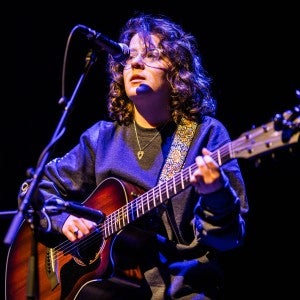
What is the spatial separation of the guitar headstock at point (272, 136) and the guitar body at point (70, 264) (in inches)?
30.9

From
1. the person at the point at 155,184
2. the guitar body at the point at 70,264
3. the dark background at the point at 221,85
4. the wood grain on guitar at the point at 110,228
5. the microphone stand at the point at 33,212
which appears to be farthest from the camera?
the dark background at the point at 221,85

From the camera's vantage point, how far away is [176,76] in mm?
3203

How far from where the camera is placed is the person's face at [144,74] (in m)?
3.01

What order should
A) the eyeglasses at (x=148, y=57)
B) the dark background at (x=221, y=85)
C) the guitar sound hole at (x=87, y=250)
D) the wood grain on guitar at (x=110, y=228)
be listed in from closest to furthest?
the wood grain on guitar at (x=110, y=228), the guitar sound hole at (x=87, y=250), the eyeglasses at (x=148, y=57), the dark background at (x=221, y=85)

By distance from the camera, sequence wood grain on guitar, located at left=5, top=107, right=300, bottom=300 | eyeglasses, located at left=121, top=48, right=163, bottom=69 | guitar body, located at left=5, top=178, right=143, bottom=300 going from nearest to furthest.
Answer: wood grain on guitar, located at left=5, top=107, right=300, bottom=300 → guitar body, located at left=5, top=178, right=143, bottom=300 → eyeglasses, located at left=121, top=48, right=163, bottom=69

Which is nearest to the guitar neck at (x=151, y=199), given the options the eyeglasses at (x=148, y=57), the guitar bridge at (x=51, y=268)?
the guitar bridge at (x=51, y=268)

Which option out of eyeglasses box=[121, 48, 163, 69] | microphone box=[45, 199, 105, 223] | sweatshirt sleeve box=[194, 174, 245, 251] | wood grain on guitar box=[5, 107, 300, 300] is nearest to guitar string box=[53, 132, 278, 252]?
wood grain on guitar box=[5, 107, 300, 300]

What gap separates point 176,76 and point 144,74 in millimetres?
277

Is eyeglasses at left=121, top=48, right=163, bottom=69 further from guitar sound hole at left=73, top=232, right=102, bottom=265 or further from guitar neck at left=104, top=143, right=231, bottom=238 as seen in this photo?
guitar sound hole at left=73, top=232, right=102, bottom=265

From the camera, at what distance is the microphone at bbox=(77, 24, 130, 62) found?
2334 mm

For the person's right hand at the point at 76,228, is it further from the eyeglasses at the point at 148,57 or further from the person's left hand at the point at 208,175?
the eyeglasses at the point at 148,57

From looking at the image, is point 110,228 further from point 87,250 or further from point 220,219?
point 220,219

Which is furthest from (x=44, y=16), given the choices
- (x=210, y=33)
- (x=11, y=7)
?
(x=210, y=33)

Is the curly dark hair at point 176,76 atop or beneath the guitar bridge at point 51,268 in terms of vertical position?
atop
